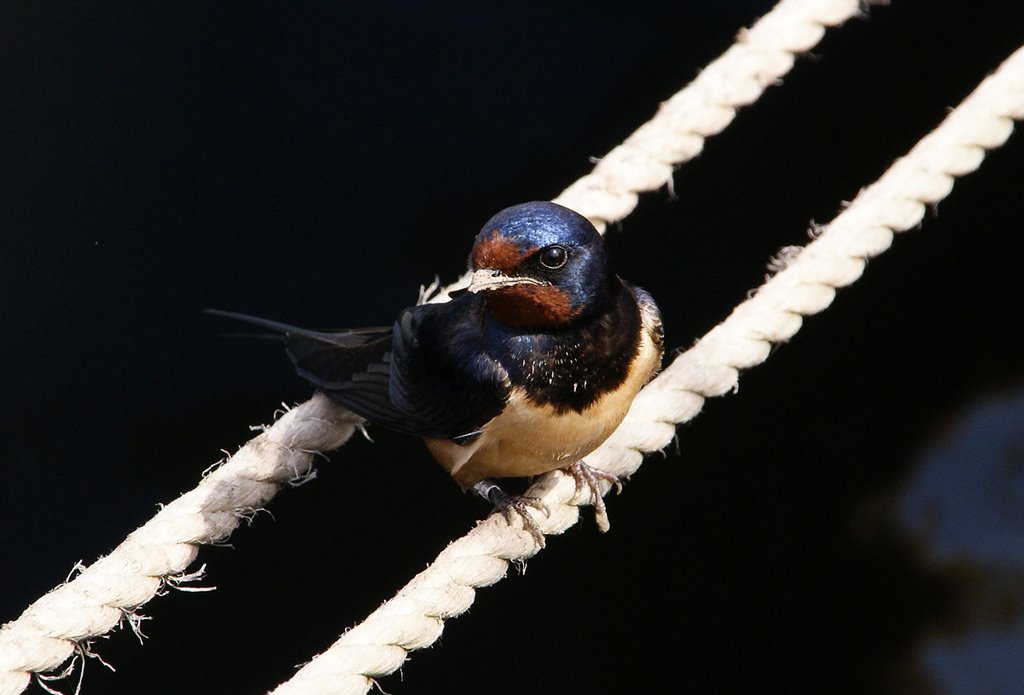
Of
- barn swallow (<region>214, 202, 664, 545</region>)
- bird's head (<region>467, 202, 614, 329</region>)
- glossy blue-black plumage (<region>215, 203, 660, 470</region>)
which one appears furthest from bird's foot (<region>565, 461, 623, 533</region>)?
bird's head (<region>467, 202, 614, 329</region>)

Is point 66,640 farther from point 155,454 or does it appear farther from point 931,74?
point 931,74

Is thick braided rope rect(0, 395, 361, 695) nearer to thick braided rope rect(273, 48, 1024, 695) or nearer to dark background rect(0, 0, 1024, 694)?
thick braided rope rect(273, 48, 1024, 695)

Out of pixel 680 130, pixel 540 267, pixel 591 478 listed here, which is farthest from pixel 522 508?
pixel 680 130

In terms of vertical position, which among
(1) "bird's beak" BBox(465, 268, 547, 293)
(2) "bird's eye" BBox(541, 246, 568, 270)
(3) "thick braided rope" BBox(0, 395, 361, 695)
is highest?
(2) "bird's eye" BBox(541, 246, 568, 270)

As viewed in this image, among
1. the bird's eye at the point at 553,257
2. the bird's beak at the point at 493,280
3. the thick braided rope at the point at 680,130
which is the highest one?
the thick braided rope at the point at 680,130

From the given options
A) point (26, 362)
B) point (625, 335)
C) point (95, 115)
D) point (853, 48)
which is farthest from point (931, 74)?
point (26, 362)

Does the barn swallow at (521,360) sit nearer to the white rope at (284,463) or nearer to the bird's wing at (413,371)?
the bird's wing at (413,371)

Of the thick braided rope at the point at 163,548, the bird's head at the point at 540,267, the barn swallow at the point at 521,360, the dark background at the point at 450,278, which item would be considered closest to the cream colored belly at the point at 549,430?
the barn swallow at the point at 521,360

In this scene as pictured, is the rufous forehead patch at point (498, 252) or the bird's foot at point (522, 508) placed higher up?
the rufous forehead patch at point (498, 252)
